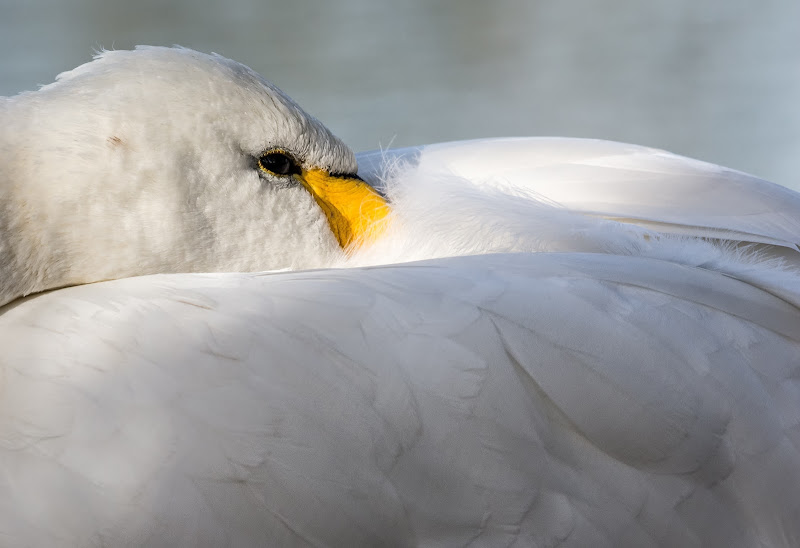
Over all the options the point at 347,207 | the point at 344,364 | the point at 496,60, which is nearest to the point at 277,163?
the point at 347,207

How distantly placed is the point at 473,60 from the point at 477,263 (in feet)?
9.61

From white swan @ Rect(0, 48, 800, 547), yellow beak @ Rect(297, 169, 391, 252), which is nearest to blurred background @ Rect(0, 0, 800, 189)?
yellow beak @ Rect(297, 169, 391, 252)

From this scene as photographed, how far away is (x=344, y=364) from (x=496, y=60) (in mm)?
3084

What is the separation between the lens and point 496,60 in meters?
3.79

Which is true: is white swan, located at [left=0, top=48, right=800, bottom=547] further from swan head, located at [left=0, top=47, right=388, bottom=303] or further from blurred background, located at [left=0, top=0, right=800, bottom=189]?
blurred background, located at [left=0, top=0, right=800, bottom=189]

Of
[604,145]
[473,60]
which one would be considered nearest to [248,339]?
[604,145]

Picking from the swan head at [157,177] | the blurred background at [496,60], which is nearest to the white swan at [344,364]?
the swan head at [157,177]

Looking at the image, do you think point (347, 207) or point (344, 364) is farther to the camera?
point (347, 207)

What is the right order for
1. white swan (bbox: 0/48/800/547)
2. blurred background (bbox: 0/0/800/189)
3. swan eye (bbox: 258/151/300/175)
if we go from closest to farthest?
white swan (bbox: 0/48/800/547), swan eye (bbox: 258/151/300/175), blurred background (bbox: 0/0/800/189)

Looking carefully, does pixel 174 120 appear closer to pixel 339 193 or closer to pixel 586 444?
pixel 339 193

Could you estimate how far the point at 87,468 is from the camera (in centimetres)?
80

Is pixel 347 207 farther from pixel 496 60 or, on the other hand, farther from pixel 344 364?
pixel 496 60

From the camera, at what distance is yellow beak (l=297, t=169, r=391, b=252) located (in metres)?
1.26

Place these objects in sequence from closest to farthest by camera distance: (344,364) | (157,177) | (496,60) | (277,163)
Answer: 1. (344,364)
2. (157,177)
3. (277,163)
4. (496,60)
